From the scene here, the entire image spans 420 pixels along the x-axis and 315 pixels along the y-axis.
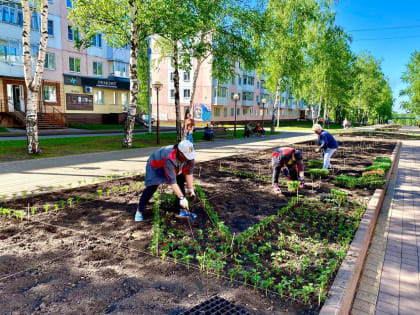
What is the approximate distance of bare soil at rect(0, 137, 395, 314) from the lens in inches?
113

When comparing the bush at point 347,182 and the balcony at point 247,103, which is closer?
the bush at point 347,182

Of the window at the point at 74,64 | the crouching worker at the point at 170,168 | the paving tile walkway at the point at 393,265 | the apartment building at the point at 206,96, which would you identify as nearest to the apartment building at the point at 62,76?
the window at the point at 74,64

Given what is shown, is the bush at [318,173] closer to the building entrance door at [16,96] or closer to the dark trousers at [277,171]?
the dark trousers at [277,171]

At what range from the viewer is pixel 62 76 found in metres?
27.2

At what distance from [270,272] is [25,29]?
451 inches

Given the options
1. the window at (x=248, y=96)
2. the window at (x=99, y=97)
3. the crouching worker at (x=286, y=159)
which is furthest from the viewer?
the window at (x=248, y=96)

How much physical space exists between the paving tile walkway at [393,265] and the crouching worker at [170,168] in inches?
99.8

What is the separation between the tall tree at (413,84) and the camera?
3912 centimetres

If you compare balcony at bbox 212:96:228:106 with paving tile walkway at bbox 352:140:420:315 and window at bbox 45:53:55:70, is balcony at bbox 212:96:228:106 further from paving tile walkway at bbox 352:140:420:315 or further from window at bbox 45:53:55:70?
paving tile walkway at bbox 352:140:420:315

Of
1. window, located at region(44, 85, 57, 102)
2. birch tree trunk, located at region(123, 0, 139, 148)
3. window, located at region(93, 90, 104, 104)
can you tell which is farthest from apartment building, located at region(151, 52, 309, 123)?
birch tree trunk, located at region(123, 0, 139, 148)

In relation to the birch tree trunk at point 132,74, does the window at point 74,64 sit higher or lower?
higher

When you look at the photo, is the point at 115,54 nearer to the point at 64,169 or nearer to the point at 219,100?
the point at 219,100

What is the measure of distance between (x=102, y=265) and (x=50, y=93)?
89.5ft

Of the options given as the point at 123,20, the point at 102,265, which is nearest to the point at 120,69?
the point at 123,20
